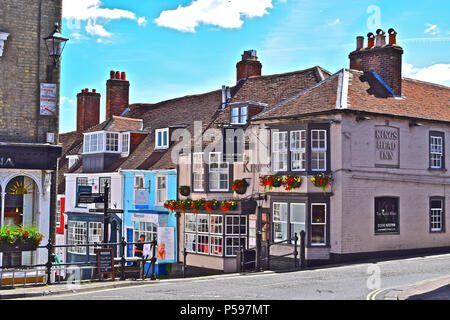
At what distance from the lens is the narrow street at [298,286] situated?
1327cm

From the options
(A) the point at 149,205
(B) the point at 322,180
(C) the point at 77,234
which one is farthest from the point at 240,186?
(C) the point at 77,234

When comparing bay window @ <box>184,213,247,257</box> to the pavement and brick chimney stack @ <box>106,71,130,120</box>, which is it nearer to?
the pavement

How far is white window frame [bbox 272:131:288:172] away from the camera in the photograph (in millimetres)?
23109

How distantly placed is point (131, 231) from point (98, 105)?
1192 cm

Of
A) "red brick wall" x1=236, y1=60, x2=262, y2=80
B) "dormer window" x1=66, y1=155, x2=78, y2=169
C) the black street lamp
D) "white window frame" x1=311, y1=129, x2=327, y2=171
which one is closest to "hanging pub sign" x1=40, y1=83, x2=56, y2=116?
the black street lamp

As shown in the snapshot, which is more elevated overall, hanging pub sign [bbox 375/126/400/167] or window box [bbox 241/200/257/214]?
hanging pub sign [bbox 375/126/400/167]

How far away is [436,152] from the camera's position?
976 inches

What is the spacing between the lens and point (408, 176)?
2364 cm

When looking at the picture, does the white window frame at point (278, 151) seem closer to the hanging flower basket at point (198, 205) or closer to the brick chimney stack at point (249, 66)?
the hanging flower basket at point (198, 205)

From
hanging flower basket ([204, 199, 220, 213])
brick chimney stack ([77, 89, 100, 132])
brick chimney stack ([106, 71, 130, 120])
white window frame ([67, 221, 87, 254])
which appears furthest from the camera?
brick chimney stack ([77, 89, 100, 132])

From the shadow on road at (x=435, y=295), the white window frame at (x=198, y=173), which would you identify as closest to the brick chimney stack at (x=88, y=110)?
the white window frame at (x=198, y=173)

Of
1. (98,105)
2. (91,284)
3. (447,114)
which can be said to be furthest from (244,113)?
(98,105)

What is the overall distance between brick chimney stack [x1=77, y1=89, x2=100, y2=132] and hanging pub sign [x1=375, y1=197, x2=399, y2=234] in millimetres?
23204

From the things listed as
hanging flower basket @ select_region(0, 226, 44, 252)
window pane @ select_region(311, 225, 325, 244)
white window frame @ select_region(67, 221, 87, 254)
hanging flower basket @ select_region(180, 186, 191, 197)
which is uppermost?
hanging flower basket @ select_region(180, 186, 191, 197)
